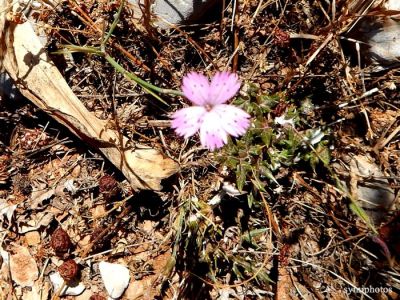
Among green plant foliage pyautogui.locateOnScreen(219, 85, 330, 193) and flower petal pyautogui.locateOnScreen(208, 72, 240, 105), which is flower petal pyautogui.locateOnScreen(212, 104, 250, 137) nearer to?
flower petal pyautogui.locateOnScreen(208, 72, 240, 105)

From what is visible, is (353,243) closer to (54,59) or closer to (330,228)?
(330,228)

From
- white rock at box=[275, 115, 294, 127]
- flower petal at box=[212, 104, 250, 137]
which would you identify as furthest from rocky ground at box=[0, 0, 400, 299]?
flower petal at box=[212, 104, 250, 137]

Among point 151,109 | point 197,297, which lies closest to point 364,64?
point 151,109

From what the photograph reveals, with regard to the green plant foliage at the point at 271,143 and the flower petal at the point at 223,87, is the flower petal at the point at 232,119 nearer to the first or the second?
the flower petal at the point at 223,87

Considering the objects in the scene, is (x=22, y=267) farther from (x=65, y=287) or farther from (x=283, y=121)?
(x=283, y=121)

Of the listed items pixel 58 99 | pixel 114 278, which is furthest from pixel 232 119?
pixel 114 278

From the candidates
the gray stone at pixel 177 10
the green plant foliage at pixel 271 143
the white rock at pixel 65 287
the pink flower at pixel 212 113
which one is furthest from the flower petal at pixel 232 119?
the white rock at pixel 65 287
